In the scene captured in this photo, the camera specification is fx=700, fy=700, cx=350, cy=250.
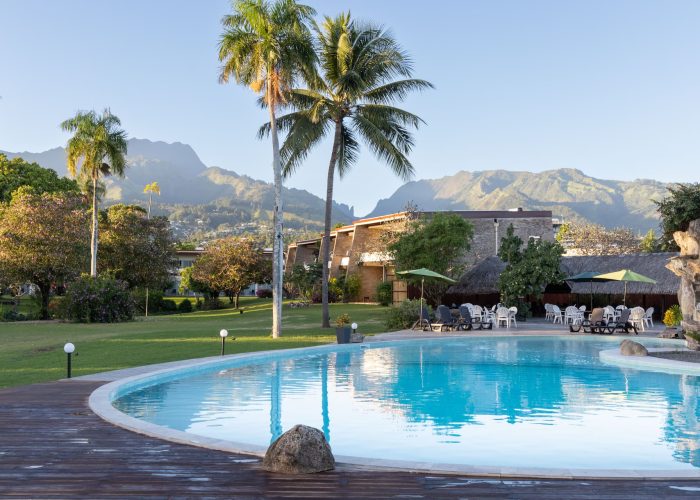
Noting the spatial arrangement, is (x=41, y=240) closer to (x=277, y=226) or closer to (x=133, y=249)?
(x=133, y=249)

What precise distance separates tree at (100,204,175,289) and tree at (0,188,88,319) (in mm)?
9147

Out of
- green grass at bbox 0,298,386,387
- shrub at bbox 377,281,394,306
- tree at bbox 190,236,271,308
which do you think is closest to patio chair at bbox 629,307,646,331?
green grass at bbox 0,298,386,387

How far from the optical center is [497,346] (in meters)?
21.7

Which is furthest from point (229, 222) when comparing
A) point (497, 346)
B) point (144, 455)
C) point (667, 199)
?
point (144, 455)

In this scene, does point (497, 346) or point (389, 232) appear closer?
point (497, 346)

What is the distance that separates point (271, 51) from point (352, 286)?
30.0m

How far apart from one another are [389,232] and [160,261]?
51.5 ft

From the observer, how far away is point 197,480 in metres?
5.72

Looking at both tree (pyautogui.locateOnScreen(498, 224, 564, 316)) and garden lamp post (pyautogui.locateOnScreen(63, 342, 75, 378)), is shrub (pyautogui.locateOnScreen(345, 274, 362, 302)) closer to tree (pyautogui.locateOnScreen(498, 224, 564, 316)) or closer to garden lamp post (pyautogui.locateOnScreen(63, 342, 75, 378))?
tree (pyautogui.locateOnScreen(498, 224, 564, 316))

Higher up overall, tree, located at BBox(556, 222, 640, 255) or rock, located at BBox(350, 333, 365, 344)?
tree, located at BBox(556, 222, 640, 255)

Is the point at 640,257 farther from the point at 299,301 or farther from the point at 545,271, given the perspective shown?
the point at 299,301

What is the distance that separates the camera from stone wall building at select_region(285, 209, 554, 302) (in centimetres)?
4341

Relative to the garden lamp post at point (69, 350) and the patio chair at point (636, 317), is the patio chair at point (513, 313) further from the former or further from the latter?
the garden lamp post at point (69, 350)

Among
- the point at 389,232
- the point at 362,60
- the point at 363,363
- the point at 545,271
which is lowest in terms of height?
the point at 363,363
